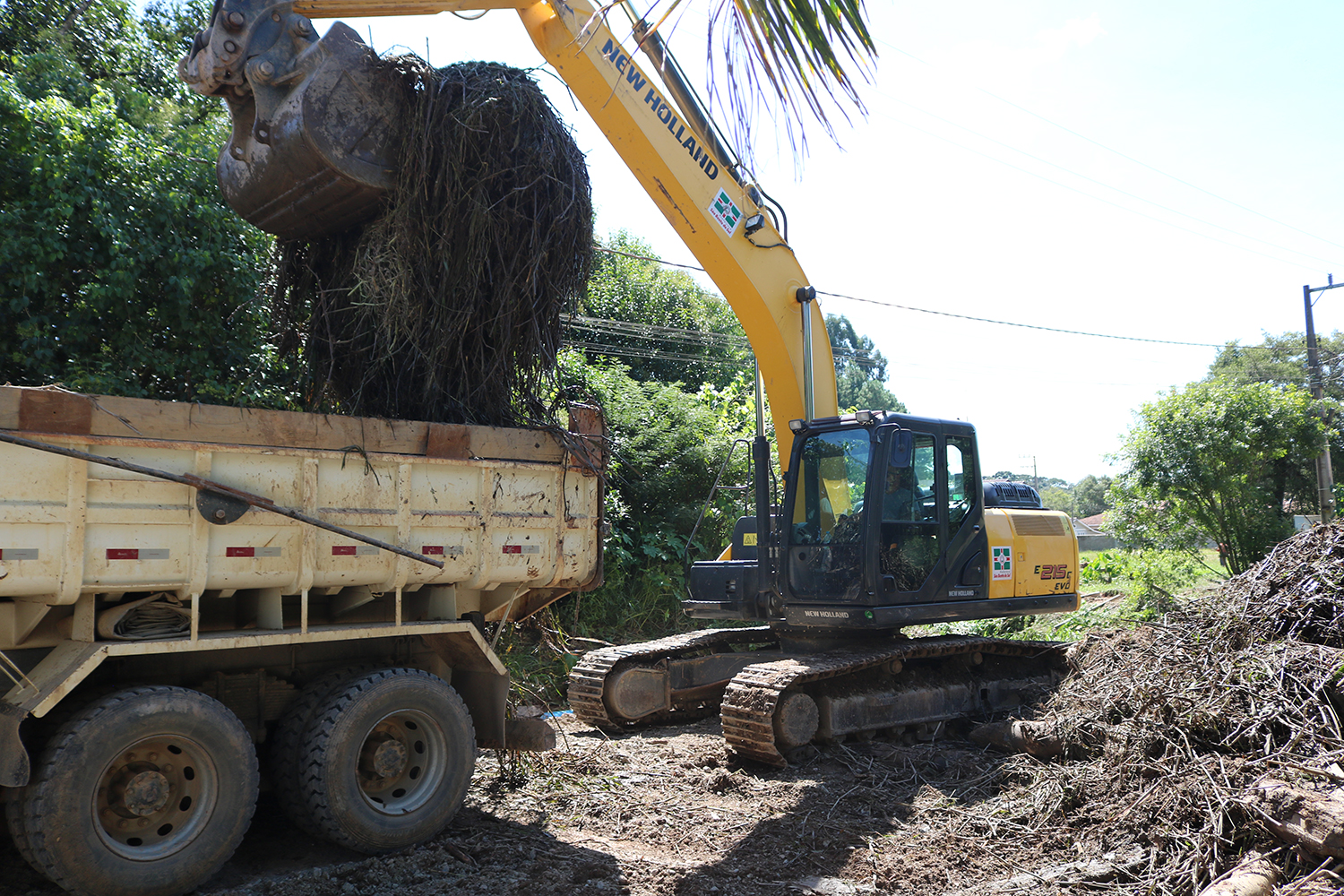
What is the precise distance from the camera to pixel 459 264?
5.53 m

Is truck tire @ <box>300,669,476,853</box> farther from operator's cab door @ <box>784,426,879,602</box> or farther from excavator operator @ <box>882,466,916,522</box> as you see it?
excavator operator @ <box>882,466,916,522</box>

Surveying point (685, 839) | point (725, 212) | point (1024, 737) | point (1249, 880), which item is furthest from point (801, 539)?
point (1249, 880)

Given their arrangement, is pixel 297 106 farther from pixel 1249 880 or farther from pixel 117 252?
pixel 1249 880

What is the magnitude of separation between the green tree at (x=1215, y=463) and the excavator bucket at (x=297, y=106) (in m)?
14.7

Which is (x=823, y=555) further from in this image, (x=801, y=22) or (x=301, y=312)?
(x=801, y=22)

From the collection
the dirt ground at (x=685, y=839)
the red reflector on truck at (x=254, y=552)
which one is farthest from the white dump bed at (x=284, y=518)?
the dirt ground at (x=685, y=839)

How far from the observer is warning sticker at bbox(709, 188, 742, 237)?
7.42 meters

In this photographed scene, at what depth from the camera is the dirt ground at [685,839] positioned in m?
4.62

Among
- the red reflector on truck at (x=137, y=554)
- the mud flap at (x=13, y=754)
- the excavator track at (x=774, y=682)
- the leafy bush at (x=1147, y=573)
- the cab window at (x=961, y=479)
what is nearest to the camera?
the mud flap at (x=13, y=754)

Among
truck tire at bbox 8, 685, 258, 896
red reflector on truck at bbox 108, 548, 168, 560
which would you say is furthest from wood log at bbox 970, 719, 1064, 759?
red reflector on truck at bbox 108, 548, 168, 560

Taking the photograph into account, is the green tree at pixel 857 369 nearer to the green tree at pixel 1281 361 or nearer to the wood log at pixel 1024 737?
the green tree at pixel 1281 361

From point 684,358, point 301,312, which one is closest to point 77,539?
point 301,312

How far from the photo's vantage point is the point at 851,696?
24.4 ft

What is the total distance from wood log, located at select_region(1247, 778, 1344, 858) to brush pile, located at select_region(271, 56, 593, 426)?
4293mm
